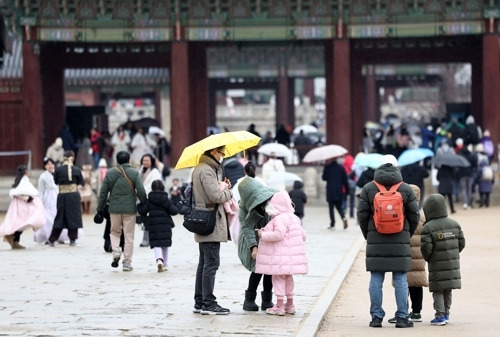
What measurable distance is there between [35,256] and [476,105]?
21681mm

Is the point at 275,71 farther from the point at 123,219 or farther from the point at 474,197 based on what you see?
the point at 123,219

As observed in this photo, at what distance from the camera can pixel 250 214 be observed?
13.4m

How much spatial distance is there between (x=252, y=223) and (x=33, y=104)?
22.0 m

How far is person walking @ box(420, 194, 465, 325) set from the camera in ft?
42.3

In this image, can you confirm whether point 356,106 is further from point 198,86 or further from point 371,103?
point 371,103

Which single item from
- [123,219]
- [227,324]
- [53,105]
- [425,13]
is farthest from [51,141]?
[227,324]

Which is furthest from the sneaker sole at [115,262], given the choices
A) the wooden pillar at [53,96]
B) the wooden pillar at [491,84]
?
the wooden pillar at [53,96]

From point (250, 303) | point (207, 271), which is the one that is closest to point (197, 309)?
point (207, 271)

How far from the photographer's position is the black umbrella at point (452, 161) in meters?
30.8

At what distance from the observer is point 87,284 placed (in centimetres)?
1622

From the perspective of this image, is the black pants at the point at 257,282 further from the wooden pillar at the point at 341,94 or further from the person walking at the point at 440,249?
the wooden pillar at the point at 341,94

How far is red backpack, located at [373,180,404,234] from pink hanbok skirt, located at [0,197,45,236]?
10118 millimetres

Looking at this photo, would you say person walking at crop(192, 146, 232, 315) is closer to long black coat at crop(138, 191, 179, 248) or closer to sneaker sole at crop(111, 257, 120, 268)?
long black coat at crop(138, 191, 179, 248)

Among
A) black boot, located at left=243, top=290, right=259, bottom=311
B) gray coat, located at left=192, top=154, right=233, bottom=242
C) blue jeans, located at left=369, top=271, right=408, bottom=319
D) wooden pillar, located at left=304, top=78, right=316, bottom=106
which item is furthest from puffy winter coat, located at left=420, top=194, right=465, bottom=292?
wooden pillar, located at left=304, top=78, right=316, bottom=106
